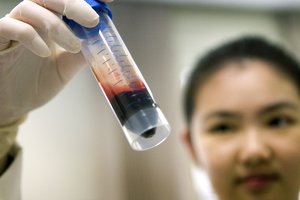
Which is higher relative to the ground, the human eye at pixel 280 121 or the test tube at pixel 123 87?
the human eye at pixel 280 121

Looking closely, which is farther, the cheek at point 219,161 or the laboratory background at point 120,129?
the laboratory background at point 120,129

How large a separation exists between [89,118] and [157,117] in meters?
2.13

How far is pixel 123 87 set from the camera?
2.47 ft

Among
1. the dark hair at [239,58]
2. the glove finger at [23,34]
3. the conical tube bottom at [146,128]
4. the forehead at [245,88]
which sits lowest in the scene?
the conical tube bottom at [146,128]

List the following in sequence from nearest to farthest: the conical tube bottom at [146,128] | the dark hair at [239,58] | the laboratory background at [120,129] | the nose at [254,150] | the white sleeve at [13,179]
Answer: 1. the conical tube bottom at [146,128]
2. the white sleeve at [13,179]
3. the nose at [254,150]
4. the dark hair at [239,58]
5. the laboratory background at [120,129]

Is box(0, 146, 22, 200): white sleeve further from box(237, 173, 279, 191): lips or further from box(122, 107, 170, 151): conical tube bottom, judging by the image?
box(237, 173, 279, 191): lips

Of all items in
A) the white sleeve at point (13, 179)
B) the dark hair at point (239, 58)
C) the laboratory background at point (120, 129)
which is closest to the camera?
the white sleeve at point (13, 179)

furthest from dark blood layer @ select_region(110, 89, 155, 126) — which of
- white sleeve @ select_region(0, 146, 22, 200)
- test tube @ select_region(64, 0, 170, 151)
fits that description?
white sleeve @ select_region(0, 146, 22, 200)

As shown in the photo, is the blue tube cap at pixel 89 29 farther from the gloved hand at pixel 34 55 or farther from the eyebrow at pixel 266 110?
the eyebrow at pixel 266 110

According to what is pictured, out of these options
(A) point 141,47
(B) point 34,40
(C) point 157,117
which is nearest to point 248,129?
(C) point 157,117

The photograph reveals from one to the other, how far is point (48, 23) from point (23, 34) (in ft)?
0.18

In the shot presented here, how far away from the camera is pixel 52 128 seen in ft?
8.87

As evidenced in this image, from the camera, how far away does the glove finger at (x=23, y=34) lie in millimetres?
801

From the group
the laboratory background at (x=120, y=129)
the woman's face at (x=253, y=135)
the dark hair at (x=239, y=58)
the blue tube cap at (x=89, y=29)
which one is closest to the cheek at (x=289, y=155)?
the woman's face at (x=253, y=135)
